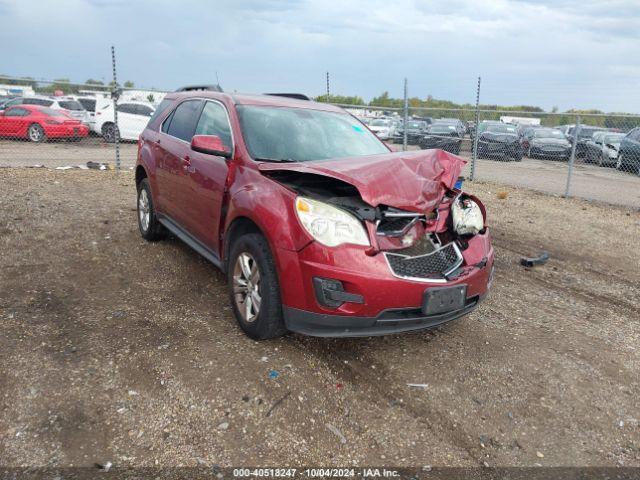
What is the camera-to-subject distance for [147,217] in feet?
18.8

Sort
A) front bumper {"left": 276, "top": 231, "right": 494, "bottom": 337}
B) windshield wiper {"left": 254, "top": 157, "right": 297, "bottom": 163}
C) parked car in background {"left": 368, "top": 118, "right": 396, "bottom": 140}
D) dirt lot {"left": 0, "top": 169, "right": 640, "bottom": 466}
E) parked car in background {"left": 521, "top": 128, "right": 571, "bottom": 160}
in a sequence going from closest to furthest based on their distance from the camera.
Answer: dirt lot {"left": 0, "top": 169, "right": 640, "bottom": 466}, front bumper {"left": 276, "top": 231, "right": 494, "bottom": 337}, windshield wiper {"left": 254, "top": 157, "right": 297, "bottom": 163}, parked car in background {"left": 521, "top": 128, "right": 571, "bottom": 160}, parked car in background {"left": 368, "top": 118, "right": 396, "bottom": 140}

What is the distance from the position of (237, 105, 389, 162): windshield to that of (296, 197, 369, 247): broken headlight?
0.86 meters

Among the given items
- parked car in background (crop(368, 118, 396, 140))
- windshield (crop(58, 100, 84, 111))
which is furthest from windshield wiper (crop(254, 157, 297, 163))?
windshield (crop(58, 100, 84, 111))

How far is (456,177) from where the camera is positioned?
3.64m

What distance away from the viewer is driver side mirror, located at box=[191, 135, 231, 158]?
12.3ft

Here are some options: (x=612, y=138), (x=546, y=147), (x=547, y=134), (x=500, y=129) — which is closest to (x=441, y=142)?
(x=500, y=129)

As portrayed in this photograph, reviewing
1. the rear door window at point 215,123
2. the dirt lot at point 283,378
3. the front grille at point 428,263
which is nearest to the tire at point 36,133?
the dirt lot at point 283,378

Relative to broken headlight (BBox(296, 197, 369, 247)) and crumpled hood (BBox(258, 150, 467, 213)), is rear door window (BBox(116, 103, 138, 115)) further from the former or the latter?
broken headlight (BBox(296, 197, 369, 247))

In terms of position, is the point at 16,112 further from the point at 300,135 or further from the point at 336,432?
the point at 336,432

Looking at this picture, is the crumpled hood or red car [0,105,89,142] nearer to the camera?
the crumpled hood

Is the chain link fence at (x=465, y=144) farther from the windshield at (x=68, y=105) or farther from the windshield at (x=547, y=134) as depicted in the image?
the windshield at (x=68, y=105)

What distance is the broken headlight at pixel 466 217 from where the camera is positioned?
138 inches

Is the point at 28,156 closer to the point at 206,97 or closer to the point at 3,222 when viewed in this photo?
the point at 3,222

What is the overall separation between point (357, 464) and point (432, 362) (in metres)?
1.15
